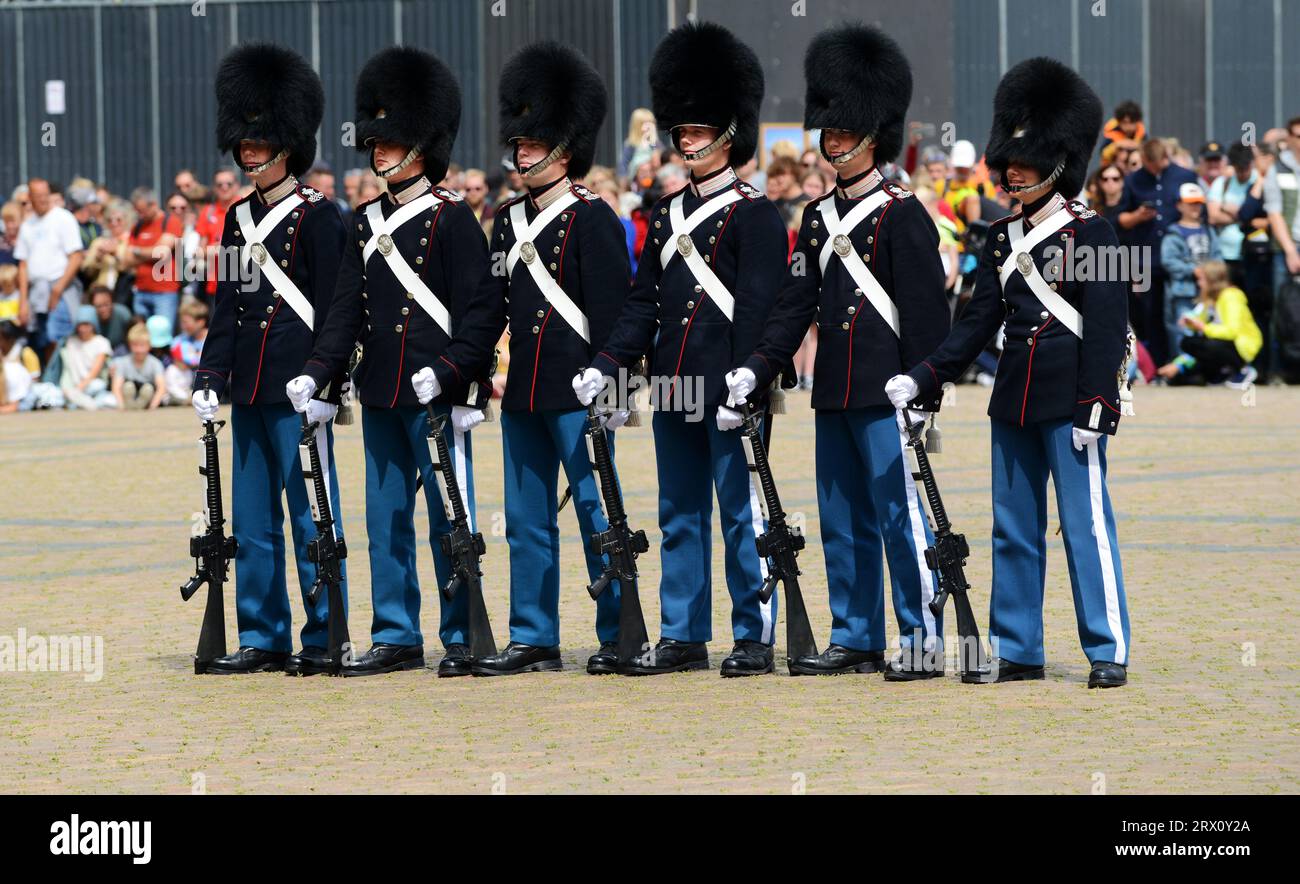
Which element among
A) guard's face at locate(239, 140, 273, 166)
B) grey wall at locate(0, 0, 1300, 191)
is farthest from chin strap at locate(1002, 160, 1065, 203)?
grey wall at locate(0, 0, 1300, 191)

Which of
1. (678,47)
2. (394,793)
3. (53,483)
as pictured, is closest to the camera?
(394,793)

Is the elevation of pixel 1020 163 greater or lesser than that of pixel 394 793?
greater

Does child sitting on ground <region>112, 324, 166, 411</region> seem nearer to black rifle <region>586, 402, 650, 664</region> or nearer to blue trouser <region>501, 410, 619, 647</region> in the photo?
blue trouser <region>501, 410, 619, 647</region>

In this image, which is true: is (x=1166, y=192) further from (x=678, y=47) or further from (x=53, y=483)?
(x=678, y=47)

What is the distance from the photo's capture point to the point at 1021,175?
8.20 meters

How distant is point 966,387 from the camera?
66.2ft

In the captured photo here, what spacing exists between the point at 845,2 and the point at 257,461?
17121mm

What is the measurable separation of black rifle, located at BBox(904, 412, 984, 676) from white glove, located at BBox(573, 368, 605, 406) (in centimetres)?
108

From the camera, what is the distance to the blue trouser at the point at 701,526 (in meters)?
8.53

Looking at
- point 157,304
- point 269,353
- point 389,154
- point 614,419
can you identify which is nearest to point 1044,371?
point 614,419

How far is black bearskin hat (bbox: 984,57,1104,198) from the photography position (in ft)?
26.8

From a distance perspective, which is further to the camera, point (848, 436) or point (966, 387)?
point (966, 387)

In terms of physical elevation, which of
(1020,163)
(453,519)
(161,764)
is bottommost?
(161,764)

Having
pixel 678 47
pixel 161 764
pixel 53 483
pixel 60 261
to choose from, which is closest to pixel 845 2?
pixel 60 261
